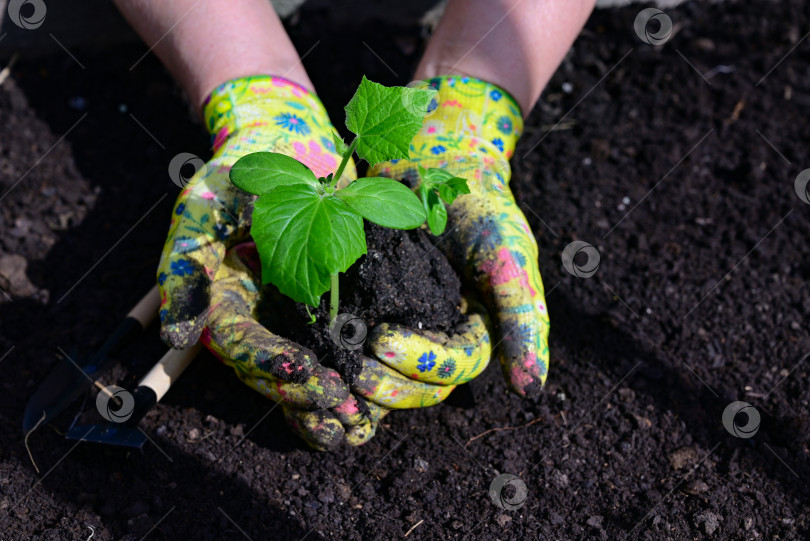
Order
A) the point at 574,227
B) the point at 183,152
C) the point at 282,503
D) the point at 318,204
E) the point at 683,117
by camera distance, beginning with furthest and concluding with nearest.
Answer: the point at 683,117 → the point at 183,152 → the point at 574,227 → the point at 282,503 → the point at 318,204

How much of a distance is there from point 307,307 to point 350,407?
12.0 inches

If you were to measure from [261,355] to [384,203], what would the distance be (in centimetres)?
56

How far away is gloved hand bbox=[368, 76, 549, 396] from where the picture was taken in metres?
1.92

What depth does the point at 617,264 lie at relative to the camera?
250 cm

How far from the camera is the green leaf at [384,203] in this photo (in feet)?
4.98

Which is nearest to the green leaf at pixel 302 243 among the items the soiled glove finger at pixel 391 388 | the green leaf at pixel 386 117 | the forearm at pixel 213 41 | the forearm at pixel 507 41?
the green leaf at pixel 386 117

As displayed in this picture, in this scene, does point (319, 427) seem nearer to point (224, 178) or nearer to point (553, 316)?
point (224, 178)

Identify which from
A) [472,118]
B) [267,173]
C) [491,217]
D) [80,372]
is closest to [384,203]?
[267,173]

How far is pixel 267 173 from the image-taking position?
1567 millimetres

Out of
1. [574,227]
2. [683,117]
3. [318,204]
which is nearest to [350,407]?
[318,204]

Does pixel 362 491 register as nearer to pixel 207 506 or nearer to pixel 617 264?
pixel 207 506

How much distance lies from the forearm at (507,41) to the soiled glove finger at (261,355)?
3.80ft

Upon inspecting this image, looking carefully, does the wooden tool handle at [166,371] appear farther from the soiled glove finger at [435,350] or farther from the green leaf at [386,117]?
the green leaf at [386,117]

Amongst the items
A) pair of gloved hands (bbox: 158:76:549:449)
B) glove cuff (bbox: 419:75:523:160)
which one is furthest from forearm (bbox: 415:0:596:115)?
pair of gloved hands (bbox: 158:76:549:449)
